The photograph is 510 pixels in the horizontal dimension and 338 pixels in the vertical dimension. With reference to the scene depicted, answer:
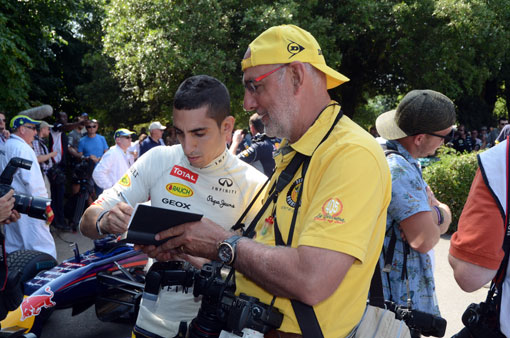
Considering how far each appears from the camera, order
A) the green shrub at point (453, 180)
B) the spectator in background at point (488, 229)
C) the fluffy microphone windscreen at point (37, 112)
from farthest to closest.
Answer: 1. the green shrub at point (453, 180)
2. the fluffy microphone windscreen at point (37, 112)
3. the spectator in background at point (488, 229)

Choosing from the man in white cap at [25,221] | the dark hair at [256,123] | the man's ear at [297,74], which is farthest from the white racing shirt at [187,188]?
the man in white cap at [25,221]

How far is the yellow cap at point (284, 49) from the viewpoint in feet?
6.09

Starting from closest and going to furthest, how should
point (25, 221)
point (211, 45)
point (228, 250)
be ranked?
point (228, 250) → point (25, 221) → point (211, 45)

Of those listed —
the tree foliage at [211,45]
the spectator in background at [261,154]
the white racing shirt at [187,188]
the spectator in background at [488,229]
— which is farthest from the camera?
the tree foliage at [211,45]

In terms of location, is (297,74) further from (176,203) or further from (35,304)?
Result: (35,304)

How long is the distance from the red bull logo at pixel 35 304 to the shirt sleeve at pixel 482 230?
360 centimetres

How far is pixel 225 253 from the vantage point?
1716 mm

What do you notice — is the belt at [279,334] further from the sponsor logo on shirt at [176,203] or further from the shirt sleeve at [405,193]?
the shirt sleeve at [405,193]

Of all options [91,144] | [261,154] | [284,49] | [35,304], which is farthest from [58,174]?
[284,49]

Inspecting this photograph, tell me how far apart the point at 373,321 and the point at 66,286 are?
3363mm

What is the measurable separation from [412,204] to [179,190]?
1.24 m

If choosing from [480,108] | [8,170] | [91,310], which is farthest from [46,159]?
[480,108]

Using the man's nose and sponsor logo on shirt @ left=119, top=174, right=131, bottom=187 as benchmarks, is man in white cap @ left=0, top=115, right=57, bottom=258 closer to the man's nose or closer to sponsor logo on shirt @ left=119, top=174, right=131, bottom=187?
sponsor logo on shirt @ left=119, top=174, right=131, bottom=187

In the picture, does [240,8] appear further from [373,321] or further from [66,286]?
[373,321]
